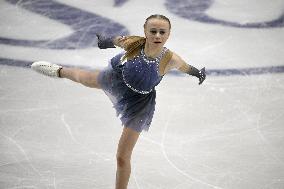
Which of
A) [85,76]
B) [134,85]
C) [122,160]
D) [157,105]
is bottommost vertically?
[157,105]

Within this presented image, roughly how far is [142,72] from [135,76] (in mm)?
50

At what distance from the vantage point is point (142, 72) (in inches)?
111

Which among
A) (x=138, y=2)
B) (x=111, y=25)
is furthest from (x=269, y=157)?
(x=138, y=2)

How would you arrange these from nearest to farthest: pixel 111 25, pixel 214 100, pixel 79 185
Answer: pixel 79 185 → pixel 214 100 → pixel 111 25

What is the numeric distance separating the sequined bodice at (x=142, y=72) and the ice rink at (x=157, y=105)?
88cm

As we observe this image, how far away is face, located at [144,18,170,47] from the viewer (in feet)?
8.98

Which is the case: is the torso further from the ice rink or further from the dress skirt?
the ice rink

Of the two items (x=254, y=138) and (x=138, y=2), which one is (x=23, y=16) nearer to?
(x=138, y=2)

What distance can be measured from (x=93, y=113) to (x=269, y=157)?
5.15 feet

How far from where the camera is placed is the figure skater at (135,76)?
9.16 ft

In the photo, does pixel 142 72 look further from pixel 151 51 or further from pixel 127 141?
pixel 127 141

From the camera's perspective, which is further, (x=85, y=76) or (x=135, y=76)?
(x=85, y=76)

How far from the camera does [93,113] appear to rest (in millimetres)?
4262

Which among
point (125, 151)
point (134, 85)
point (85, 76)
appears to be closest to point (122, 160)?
point (125, 151)
